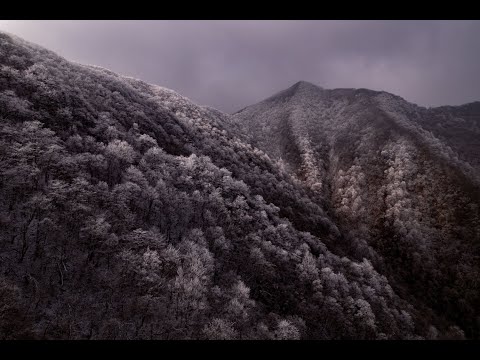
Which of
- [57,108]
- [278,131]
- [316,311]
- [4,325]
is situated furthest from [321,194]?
[4,325]

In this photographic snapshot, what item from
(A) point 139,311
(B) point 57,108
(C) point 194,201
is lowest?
(A) point 139,311

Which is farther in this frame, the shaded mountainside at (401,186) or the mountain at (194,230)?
the shaded mountainside at (401,186)

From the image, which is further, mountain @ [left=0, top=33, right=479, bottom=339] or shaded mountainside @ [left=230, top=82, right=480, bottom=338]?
shaded mountainside @ [left=230, top=82, right=480, bottom=338]
